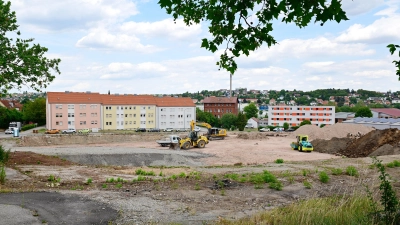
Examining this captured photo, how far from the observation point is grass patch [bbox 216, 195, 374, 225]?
7.24 meters

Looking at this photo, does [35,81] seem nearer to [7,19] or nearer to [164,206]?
[7,19]

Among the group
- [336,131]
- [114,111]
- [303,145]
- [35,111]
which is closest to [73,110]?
[114,111]

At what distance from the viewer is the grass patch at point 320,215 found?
7242mm

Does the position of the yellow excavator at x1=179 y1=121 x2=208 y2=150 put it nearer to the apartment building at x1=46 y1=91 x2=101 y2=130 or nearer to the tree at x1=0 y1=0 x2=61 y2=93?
the tree at x1=0 y1=0 x2=61 y2=93

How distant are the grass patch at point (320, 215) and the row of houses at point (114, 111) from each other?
7199cm

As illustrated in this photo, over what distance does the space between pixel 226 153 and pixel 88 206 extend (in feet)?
Result: 95.5

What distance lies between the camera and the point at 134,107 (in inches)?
3391

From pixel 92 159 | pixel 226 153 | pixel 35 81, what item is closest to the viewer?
pixel 35 81

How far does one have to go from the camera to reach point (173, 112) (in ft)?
296

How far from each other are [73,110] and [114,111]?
9262 millimetres

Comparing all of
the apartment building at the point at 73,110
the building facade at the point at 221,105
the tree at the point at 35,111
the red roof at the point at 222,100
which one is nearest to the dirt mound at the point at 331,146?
the apartment building at the point at 73,110

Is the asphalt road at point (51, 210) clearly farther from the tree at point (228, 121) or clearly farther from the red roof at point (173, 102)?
the tree at point (228, 121)

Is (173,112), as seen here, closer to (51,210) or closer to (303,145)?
(303,145)

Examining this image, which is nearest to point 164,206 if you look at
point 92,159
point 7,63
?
point 7,63
